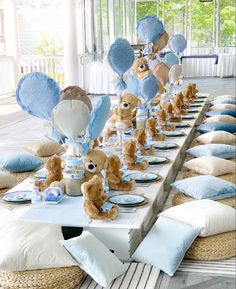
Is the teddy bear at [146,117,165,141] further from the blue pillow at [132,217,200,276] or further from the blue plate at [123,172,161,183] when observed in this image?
the blue pillow at [132,217,200,276]

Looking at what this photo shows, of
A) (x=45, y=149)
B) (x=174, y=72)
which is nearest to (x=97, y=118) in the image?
(x=45, y=149)

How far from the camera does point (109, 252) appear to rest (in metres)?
2.08

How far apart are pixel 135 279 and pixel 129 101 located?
2051 millimetres

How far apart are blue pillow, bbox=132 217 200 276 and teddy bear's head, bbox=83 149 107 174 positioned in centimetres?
47

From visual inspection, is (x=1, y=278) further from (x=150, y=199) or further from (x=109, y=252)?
(x=150, y=199)

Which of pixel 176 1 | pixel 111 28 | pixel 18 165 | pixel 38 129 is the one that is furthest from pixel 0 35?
pixel 18 165

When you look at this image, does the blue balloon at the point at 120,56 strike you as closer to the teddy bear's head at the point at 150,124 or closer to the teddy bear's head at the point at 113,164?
the teddy bear's head at the point at 150,124

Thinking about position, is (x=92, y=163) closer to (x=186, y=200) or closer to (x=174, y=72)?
(x=186, y=200)

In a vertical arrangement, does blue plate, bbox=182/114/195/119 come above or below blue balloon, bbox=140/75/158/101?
below

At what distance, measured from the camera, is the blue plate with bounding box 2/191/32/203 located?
248 centimetres

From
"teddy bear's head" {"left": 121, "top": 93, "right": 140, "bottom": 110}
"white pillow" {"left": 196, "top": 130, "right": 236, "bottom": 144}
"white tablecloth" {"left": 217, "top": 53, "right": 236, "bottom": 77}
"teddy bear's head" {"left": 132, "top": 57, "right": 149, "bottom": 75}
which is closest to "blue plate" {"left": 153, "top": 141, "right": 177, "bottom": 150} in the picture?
"teddy bear's head" {"left": 121, "top": 93, "right": 140, "bottom": 110}

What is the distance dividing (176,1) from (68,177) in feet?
45.7

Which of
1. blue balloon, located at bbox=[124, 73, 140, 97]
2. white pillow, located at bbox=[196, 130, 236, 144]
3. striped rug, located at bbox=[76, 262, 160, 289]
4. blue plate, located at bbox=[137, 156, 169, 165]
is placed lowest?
striped rug, located at bbox=[76, 262, 160, 289]

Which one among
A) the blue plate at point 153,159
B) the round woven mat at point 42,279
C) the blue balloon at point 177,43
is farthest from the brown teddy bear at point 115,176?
the blue balloon at point 177,43
